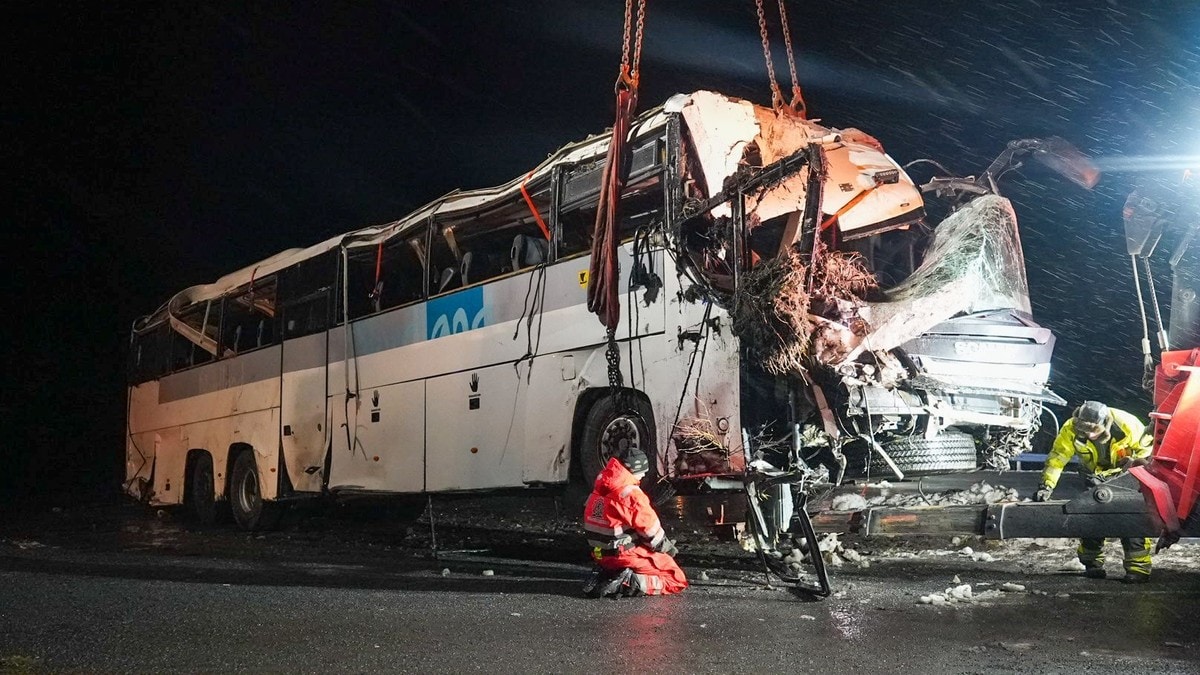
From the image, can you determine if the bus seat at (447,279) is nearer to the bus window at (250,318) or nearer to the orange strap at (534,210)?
the orange strap at (534,210)

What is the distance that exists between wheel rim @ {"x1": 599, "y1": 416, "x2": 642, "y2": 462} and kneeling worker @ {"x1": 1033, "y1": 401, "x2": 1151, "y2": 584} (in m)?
2.88

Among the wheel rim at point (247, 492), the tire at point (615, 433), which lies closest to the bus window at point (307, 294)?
the wheel rim at point (247, 492)

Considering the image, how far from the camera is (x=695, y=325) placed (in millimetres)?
6898

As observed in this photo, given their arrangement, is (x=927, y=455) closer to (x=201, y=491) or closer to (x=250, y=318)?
(x=250, y=318)

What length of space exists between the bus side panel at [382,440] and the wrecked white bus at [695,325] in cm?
3

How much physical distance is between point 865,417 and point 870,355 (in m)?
0.43

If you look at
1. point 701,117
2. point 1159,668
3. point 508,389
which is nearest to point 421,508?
point 508,389

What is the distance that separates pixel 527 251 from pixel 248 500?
6.70 metres

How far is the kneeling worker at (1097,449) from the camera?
6.66 meters

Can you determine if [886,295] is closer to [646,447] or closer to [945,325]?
[945,325]

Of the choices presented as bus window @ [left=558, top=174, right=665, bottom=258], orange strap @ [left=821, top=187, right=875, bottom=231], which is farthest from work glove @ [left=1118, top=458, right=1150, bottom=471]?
bus window @ [left=558, top=174, right=665, bottom=258]

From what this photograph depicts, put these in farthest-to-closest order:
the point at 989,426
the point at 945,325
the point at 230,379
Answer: the point at 230,379 < the point at 989,426 < the point at 945,325

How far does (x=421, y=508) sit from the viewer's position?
14.3 metres

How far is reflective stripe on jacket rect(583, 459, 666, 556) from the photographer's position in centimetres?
624
